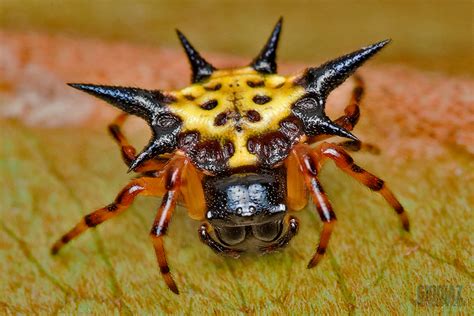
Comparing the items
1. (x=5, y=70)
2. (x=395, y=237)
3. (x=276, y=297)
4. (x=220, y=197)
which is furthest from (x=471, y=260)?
(x=5, y=70)

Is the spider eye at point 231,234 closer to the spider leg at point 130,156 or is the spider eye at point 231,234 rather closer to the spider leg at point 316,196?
the spider leg at point 316,196

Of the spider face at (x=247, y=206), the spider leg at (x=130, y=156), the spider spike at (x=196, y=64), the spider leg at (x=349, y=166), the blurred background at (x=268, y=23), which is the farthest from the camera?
the blurred background at (x=268, y=23)

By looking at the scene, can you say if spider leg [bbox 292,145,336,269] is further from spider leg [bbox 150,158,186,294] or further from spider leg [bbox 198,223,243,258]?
spider leg [bbox 150,158,186,294]

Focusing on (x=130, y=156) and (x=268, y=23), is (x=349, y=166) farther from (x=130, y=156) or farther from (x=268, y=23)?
(x=268, y=23)

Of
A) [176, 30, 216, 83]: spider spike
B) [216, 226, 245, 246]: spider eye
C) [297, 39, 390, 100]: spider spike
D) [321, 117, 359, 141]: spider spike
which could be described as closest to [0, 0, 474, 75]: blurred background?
[176, 30, 216, 83]: spider spike

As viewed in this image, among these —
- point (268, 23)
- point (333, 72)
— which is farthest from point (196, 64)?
point (268, 23)

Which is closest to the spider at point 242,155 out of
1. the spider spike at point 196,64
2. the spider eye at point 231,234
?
the spider eye at point 231,234
